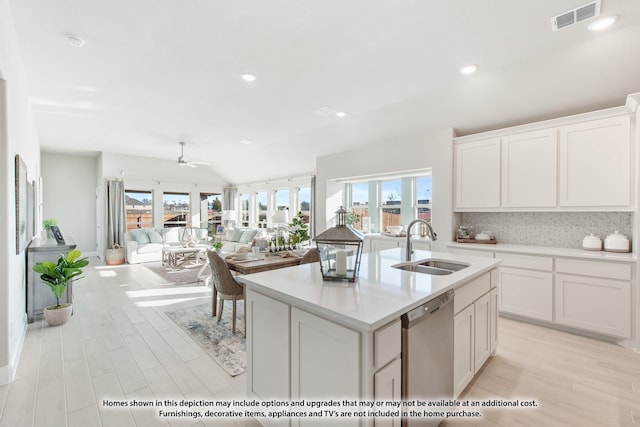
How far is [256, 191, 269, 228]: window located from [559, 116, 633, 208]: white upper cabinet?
757 centimetres

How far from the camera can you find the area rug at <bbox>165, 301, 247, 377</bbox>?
2.58 m

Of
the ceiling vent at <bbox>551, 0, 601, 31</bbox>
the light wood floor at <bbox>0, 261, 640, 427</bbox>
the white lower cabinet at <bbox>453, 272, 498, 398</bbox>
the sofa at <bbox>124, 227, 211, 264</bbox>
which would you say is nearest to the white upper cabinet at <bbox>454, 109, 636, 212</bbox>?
the ceiling vent at <bbox>551, 0, 601, 31</bbox>

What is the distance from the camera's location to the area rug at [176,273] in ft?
18.1

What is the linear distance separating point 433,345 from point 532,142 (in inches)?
125

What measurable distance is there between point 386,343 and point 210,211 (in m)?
9.69

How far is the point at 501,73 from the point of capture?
3127mm

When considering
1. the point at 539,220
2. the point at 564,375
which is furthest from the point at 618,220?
the point at 564,375

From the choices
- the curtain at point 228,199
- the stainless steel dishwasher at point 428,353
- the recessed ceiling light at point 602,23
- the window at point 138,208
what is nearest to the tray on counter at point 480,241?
the recessed ceiling light at point 602,23

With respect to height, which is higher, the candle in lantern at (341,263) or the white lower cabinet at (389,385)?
the candle in lantern at (341,263)

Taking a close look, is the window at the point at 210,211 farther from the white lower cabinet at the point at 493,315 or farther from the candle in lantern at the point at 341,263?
the white lower cabinet at the point at 493,315

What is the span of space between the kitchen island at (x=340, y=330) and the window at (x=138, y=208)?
804cm

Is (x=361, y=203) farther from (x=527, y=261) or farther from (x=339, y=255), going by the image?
(x=339, y=255)

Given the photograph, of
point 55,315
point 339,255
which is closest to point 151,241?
point 55,315

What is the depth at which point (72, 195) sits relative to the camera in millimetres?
7949
